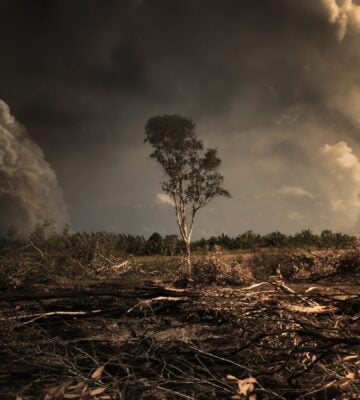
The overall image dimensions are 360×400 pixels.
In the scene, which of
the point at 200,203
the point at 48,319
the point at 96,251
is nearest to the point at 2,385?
the point at 48,319

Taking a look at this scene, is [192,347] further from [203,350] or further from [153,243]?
[153,243]

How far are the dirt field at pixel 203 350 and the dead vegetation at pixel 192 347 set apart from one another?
0.4 inches

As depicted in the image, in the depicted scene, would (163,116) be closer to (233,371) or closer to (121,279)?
(121,279)

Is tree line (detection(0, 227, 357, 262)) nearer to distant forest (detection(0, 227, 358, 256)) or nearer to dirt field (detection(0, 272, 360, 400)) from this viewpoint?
distant forest (detection(0, 227, 358, 256))

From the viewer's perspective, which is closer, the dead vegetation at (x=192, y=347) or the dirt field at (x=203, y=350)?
the dead vegetation at (x=192, y=347)

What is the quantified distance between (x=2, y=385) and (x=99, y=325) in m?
2.09

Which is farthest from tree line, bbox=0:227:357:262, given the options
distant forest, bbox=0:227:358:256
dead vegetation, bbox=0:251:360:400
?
dead vegetation, bbox=0:251:360:400

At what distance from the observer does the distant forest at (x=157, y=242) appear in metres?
13.8

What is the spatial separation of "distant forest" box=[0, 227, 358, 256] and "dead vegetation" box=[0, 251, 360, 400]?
644cm

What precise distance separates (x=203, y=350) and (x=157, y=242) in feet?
57.7

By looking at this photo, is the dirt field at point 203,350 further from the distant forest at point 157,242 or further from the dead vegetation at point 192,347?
the distant forest at point 157,242

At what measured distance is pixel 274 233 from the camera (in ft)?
68.7

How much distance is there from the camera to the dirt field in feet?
8.82

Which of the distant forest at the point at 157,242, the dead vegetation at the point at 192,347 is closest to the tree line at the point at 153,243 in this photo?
the distant forest at the point at 157,242
